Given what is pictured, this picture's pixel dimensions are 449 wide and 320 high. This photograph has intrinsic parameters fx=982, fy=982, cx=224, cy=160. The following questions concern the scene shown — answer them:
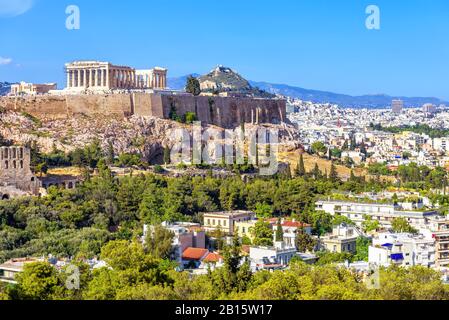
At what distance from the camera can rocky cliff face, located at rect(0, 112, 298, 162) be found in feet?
163

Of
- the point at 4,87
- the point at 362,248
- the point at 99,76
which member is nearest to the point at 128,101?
the point at 99,76

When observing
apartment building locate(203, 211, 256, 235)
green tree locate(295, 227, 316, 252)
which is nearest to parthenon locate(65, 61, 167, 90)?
apartment building locate(203, 211, 256, 235)

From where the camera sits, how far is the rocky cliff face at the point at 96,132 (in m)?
49.8

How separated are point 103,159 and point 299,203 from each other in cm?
1103

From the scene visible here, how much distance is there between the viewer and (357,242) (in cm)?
3425

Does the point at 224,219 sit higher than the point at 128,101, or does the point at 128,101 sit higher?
the point at 128,101

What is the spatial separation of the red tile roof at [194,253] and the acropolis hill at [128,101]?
23880 millimetres

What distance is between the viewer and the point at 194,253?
31344 mm

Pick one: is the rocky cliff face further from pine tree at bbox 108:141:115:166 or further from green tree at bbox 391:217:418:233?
green tree at bbox 391:217:418:233

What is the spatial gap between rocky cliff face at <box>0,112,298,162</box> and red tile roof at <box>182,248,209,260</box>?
1879cm

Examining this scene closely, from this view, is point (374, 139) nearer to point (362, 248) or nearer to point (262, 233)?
point (262, 233)

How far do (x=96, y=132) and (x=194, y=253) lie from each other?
72.0 feet

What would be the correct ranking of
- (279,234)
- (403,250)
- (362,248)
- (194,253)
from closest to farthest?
1. (403,250)
2. (194,253)
3. (362,248)
4. (279,234)

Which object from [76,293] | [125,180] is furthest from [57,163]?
[76,293]
